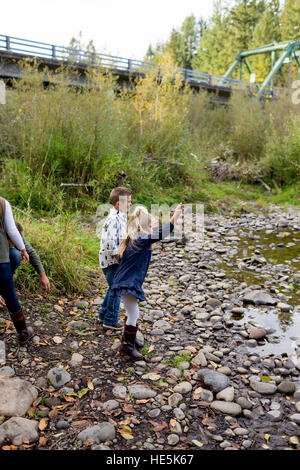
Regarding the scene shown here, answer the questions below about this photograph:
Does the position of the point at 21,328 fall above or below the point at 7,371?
above

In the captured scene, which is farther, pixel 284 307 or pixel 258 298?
pixel 258 298

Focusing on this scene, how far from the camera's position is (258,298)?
15.0 ft

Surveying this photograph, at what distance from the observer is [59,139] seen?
280 inches

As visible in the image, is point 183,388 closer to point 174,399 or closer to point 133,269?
point 174,399

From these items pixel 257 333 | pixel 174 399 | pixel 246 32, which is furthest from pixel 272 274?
pixel 246 32

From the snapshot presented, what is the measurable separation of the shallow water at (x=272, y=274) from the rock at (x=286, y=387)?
562mm

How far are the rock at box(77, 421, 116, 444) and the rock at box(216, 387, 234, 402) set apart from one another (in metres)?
0.87

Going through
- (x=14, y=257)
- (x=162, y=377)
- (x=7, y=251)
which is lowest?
(x=162, y=377)

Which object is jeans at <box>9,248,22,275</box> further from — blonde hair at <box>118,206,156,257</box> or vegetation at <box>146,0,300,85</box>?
vegetation at <box>146,0,300,85</box>

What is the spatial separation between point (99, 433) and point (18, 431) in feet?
1.59
